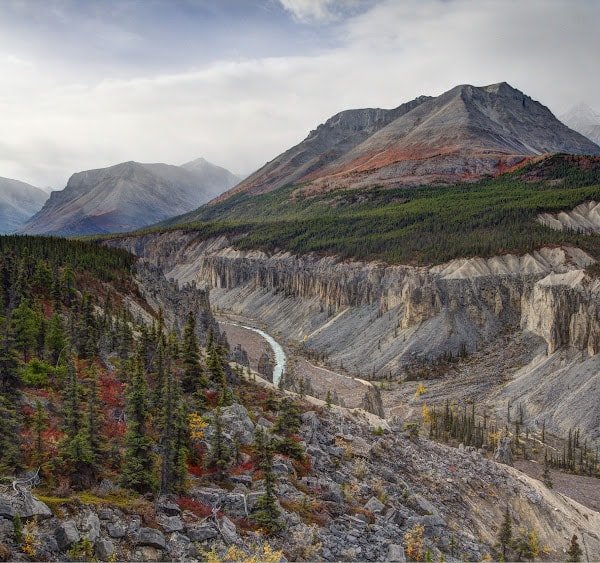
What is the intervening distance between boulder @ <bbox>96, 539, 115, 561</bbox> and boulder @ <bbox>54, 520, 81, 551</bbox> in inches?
28.0

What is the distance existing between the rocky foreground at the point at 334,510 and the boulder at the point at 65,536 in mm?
39

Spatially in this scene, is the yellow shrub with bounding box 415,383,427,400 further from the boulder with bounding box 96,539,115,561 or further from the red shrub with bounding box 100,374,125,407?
the boulder with bounding box 96,539,115,561

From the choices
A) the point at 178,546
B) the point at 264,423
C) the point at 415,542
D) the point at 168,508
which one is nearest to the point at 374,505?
the point at 415,542

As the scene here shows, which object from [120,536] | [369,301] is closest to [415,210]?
[369,301]

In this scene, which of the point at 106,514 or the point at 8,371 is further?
the point at 8,371

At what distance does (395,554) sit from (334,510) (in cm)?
373

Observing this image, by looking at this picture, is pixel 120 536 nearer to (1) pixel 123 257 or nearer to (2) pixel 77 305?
(2) pixel 77 305

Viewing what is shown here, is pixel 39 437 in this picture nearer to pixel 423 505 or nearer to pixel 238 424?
pixel 238 424

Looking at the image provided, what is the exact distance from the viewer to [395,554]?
2320cm

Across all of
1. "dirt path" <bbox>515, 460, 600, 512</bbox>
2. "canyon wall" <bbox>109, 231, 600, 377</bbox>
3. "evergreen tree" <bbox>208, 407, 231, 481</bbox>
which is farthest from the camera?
"canyon wall" <bbox>109, 231, 600, 377</bbox>

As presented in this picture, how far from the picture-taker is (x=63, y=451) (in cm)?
2322

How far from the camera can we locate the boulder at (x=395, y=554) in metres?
23.0

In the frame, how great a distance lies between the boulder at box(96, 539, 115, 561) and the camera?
18.3 m

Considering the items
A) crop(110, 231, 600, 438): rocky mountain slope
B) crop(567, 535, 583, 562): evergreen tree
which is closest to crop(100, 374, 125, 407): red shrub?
crop(567, 535, 583, 562): evergreen tree
